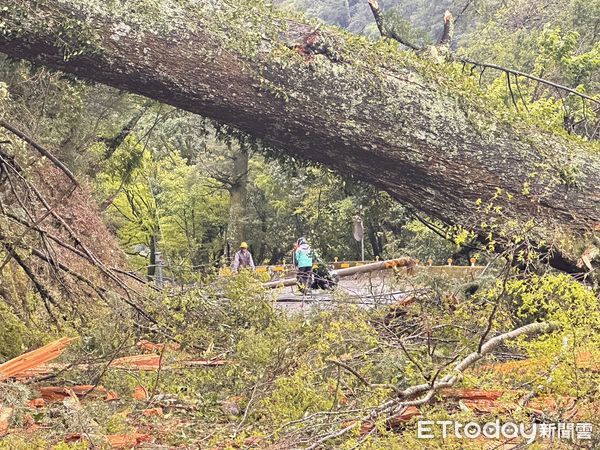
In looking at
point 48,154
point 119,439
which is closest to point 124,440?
point 119,439

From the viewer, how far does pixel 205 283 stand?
4688mm

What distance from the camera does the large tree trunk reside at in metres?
3.76

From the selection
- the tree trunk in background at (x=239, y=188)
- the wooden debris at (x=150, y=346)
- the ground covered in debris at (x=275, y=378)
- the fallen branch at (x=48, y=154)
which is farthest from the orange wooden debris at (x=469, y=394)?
the tree trunk in background at (x=239, y=188)

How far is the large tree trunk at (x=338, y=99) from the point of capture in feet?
12.3

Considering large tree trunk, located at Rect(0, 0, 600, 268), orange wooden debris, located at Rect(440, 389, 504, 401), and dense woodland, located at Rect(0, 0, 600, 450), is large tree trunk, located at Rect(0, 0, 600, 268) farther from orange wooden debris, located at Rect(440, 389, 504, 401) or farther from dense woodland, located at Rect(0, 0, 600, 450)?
orange wooden debris, located at Rect(440, 389, 504, 401)

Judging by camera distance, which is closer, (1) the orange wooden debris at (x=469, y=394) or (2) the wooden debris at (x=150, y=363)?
(1) the orange wooden debris at (x=469, y=394)

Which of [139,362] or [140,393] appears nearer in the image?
[140,393]

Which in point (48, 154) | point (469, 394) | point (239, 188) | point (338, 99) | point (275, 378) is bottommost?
point (239, 188)

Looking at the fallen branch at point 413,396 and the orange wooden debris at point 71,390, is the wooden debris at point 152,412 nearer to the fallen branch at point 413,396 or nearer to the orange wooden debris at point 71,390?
the orange wooden debris at point 71,390

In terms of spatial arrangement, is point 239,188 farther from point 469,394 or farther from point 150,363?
point 469,394

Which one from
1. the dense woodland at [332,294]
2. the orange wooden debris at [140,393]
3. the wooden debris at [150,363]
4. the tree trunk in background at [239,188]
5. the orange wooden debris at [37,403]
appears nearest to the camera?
the dense woodland at [332,294]

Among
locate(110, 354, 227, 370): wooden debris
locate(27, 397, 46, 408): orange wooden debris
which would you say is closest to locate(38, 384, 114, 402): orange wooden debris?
locate(27, 397, 46, 408): orange wooden debris

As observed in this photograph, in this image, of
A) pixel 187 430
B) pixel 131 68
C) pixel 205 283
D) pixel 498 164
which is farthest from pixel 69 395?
pixel 498 164

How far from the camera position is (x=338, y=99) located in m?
4.03
